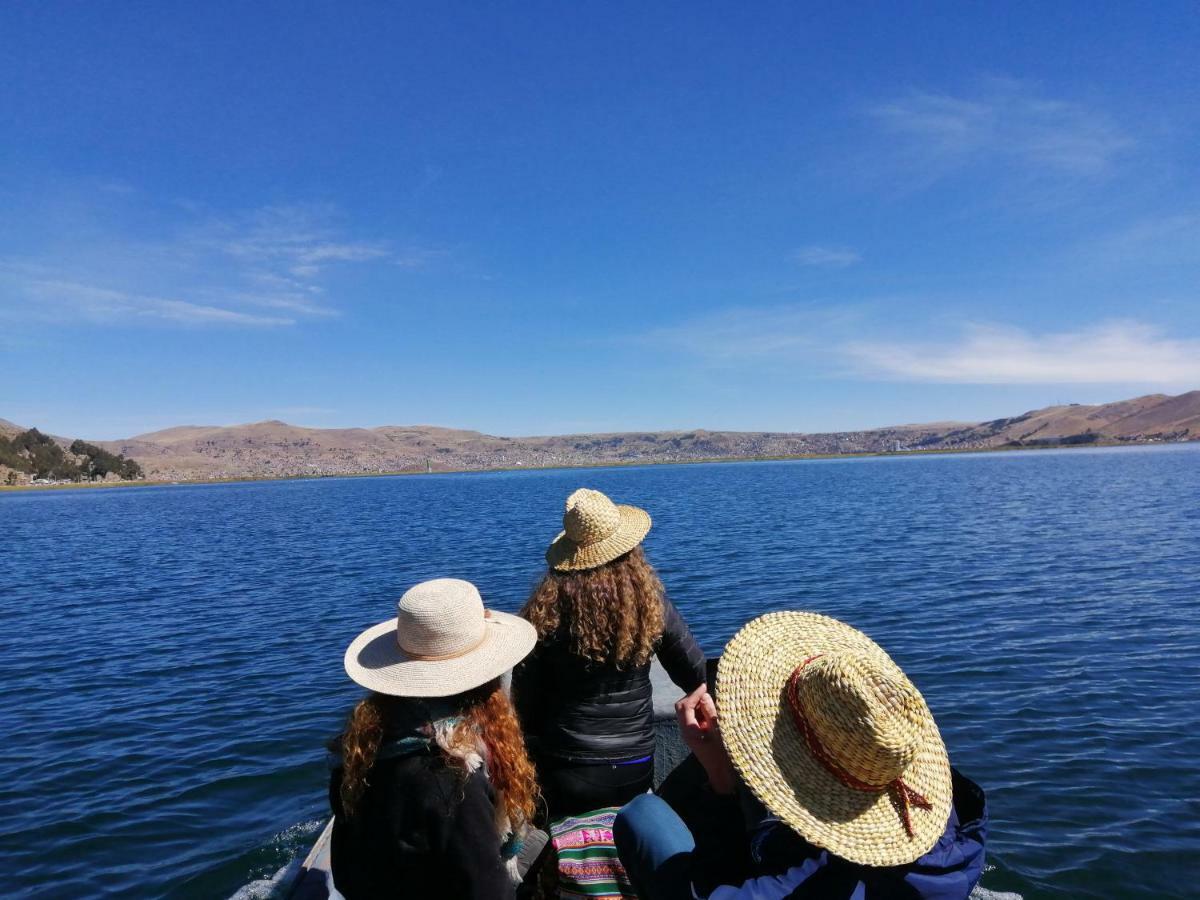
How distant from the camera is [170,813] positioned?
380 inches

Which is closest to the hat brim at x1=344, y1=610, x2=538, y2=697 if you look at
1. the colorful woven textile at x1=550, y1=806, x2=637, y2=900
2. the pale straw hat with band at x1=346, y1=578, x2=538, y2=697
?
the pale straw hat with band at x1=346, y1=578, x2=538, y2=697

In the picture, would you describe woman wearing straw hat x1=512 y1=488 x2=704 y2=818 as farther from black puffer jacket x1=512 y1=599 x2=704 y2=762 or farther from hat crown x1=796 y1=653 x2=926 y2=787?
hat crown x1=796 y1=653 x2=926 y2=787

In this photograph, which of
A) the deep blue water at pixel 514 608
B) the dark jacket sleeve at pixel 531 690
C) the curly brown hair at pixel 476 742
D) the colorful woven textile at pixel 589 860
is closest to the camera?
the curly brown hair at pixel 476 742

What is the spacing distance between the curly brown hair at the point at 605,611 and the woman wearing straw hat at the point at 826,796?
103cm

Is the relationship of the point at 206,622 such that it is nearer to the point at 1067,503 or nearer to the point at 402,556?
the point at 402,556

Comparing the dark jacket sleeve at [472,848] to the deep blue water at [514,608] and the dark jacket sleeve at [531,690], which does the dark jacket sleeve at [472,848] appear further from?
the deep blue water at [514,608]

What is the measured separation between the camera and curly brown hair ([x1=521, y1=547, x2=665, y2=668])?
380 centimetres

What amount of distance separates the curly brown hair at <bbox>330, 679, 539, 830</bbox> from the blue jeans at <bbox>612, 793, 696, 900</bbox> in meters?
0.46

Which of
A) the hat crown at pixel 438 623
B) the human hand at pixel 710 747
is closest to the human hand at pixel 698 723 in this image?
the human hand at pixel 710 747

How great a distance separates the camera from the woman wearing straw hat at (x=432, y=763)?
2.74m

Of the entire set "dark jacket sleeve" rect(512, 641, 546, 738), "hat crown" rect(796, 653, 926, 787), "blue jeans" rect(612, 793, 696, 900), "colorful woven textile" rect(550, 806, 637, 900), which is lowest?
"colorful woven textile" rect(550, 806, 637, 900)

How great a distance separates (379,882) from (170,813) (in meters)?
8.81

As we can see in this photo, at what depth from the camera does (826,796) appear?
8.06 ft

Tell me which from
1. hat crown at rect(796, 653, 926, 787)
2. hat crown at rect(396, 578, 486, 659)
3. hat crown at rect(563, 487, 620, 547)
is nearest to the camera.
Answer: hat crown at rect(796, 653, 926, 787)
